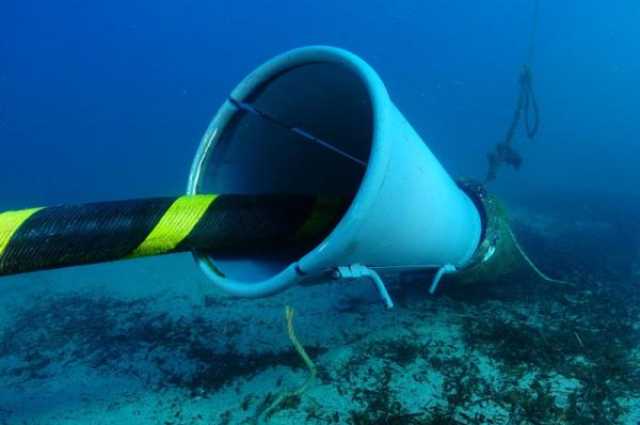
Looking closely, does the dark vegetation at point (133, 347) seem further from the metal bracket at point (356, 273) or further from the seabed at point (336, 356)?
the metal bracket at point (356, 273)

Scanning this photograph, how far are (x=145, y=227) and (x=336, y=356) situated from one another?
1544mm

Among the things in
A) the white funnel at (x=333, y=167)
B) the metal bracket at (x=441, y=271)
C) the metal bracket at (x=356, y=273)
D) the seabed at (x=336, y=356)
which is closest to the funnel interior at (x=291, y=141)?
the white funnel at (x=333, y=167)

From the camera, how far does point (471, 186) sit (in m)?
3.09

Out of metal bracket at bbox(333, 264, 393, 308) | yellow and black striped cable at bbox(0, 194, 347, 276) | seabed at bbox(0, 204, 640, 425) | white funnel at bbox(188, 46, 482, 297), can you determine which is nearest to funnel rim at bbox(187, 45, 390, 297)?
white funnel at bbox(188, 46, 482, 297)

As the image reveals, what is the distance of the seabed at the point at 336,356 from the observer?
7.20ft

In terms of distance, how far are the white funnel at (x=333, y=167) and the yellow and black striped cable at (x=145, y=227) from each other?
195 mm

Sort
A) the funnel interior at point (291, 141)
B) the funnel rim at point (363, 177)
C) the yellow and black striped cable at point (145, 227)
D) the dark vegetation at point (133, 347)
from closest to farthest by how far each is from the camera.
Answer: the yellow and black striped cable at point (145, 227)
the funnel rim at point (363, 177)
the funnel interior at point (291, 141)
the dark vegetation at point (133, 347)

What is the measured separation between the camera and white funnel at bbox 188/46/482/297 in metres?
1.48

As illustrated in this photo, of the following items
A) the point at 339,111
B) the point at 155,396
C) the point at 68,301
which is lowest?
the point at 68,301

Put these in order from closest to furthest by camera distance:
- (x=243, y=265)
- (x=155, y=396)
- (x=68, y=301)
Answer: (x=243, y=265) → (x=155, y=396) → (x=68, y=301)

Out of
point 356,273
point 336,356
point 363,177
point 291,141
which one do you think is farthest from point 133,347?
point 363,177

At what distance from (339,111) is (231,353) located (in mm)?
1634

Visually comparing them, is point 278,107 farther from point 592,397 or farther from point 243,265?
point 592,397

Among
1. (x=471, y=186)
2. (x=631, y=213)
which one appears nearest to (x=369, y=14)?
(x=631, y=213)
